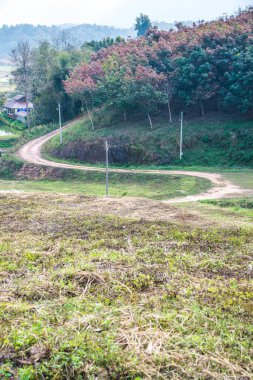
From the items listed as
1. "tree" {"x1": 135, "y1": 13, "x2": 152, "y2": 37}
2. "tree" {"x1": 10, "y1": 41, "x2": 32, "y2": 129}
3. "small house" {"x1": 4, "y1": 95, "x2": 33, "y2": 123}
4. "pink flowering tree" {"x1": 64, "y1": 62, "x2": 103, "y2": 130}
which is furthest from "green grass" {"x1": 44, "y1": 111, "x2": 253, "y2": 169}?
"tree" {"x1": 135, "y1": 13, "x2": 152, "y2": 37}

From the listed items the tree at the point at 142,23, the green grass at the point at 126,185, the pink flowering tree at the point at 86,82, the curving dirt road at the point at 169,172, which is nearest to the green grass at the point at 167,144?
the curving dirt road at the point at 169,172

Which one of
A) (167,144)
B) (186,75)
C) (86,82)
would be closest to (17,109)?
(86,82)

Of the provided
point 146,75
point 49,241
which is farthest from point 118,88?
point 49,241

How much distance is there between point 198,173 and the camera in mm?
28109

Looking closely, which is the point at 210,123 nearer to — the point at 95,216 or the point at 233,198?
the point at 233,198

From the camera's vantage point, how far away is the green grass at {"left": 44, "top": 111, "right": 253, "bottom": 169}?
31219 millimetres

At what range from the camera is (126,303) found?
5.26 metres

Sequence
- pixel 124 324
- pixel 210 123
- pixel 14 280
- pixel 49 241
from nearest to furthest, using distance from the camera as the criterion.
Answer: pixel 124 324, pixel 14 280, pixel 49 241, pixel 210 123

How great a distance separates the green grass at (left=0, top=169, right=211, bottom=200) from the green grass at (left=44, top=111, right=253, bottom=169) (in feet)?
15.9

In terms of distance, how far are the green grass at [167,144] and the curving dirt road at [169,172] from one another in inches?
84.8

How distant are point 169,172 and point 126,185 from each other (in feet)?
11.6

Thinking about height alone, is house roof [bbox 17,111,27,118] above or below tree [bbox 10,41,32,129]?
below

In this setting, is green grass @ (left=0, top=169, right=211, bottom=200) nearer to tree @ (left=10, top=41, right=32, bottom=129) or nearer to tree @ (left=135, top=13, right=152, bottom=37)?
tree @ (left=10, top=41, right=32, bottom=129)

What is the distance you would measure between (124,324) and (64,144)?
35.0m
